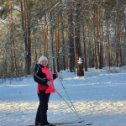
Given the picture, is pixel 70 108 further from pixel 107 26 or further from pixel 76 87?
pixel 107 26

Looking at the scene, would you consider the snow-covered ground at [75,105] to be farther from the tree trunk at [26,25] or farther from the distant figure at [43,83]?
the tree trunk at [26,25]

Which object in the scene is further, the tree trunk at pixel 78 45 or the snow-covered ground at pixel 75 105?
the tree trunk at pixel 78 45

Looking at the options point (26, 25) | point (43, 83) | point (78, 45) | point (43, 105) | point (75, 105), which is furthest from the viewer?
point (26, 25)

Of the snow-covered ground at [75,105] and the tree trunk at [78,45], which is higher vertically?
the tree trunk at [78,45]

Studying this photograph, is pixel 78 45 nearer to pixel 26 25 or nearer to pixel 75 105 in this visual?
pixel 26 25

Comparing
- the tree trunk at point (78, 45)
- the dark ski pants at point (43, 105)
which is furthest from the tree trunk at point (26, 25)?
the dark ski pants at point (43, 105)

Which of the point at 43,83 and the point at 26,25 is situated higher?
the point at 26,25

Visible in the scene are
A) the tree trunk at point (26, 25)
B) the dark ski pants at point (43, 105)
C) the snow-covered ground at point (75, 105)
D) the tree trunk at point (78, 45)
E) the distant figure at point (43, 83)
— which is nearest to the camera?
the distant figure at point (43, 83)

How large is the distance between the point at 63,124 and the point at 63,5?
16.9 m

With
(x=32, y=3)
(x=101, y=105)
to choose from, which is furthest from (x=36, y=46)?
(x=101, y=105)

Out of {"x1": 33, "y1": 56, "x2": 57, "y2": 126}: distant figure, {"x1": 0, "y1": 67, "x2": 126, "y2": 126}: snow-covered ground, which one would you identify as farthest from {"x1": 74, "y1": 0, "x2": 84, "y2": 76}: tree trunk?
{"x1": 33, "y1": 56, "x2": 57, "y2": 126}: distant figure

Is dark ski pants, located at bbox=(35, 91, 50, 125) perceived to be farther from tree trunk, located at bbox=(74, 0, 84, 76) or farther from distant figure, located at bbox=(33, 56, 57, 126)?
tree trunk, located at bbox=(74, 0, 84, 76)

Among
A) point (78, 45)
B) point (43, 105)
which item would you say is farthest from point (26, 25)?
point (43, 105)

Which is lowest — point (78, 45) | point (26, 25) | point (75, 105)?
point (75, 105)
